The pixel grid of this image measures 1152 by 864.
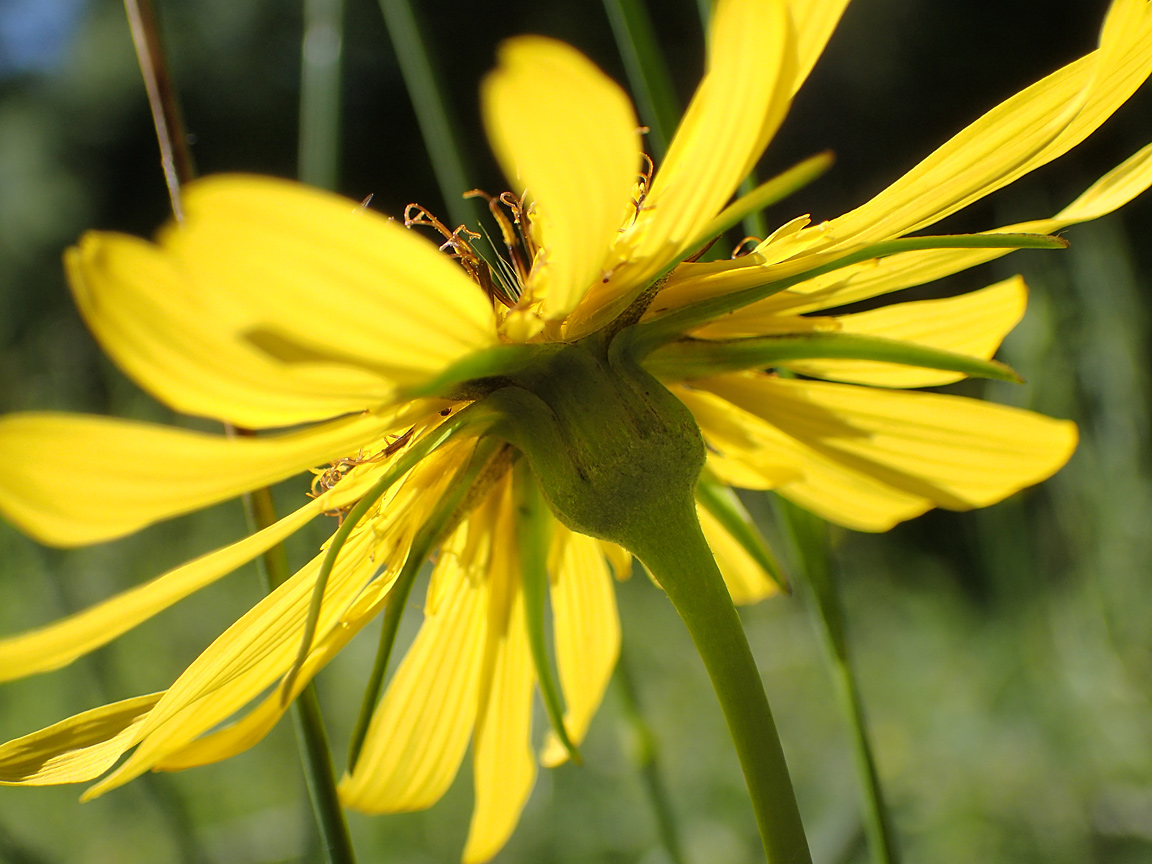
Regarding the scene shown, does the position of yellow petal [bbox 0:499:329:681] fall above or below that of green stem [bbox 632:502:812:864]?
above

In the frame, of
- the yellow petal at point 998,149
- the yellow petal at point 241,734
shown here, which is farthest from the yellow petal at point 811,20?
the yellow petal at point 241,734

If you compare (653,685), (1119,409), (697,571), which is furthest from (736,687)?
(653,685)

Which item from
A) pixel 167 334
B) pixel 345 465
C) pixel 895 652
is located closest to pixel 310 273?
pixel 167 334

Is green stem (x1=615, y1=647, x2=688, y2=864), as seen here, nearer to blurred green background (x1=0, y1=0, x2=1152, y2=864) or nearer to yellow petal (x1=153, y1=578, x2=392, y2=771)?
blurred green background (x1=0, y1=0, x2=1152, y2=864)

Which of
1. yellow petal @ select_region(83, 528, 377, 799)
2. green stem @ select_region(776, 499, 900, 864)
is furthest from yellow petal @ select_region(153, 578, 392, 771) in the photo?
green stem @ select_region(776, 499, 900, 864)

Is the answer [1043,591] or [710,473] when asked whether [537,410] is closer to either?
[710,473]

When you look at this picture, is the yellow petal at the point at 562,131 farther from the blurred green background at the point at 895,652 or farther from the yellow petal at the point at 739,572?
the yellow petal at the point at 739,572
